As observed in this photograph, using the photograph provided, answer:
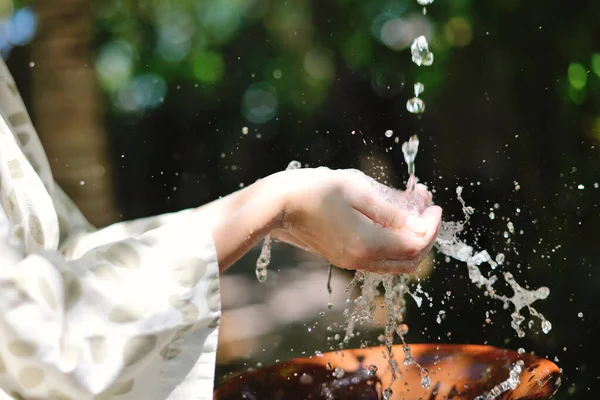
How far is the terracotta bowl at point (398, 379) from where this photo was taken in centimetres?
106

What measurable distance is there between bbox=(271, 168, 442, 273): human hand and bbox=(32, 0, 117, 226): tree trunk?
4.24 feet

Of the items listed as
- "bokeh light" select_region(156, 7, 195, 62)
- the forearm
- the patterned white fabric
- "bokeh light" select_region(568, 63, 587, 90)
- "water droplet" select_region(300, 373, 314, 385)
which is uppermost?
the forearm

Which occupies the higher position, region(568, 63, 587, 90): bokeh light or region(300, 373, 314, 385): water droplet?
region(300, 373, 314, 385): water droplet

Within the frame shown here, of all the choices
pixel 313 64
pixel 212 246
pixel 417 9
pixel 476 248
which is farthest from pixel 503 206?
pixel 212 246

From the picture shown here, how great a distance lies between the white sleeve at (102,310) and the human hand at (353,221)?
0.42 ft

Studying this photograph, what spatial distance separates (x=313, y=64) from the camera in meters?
3.78

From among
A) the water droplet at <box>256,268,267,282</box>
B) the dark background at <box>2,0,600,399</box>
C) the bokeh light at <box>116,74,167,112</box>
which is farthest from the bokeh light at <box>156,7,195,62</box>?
the water droplet at <box>256,268,267,282</box>

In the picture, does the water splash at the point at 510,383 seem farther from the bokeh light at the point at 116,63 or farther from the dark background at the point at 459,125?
the bokeh light at the point at 116,63

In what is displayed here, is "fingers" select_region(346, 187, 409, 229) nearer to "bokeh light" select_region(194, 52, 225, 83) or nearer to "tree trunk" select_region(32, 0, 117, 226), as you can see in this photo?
"tree trunk" select_region(32, 0, 117, 226)

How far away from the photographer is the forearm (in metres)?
0.87

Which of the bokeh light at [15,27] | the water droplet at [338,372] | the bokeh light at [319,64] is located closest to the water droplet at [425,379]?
the water droplet at [338,372]

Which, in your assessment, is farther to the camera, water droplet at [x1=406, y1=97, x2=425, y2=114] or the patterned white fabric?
water droplet at [x1=406, y1=97, x2=425, y2=114]

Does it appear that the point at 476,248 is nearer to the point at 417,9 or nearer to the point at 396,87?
the point at 396,87

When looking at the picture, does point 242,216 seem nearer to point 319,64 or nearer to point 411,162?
point 411,162
